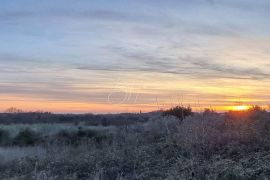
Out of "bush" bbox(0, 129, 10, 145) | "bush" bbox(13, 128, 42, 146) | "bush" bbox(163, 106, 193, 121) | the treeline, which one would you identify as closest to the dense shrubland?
"bush" bbox(163, 106, 193, 121)

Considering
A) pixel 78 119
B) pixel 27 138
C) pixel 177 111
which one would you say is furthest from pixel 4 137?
pixel 78 119

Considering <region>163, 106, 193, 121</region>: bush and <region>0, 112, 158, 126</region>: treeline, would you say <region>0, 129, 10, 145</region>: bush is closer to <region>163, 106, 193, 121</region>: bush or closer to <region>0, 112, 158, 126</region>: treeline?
<region>163, 106, 193, 121</region>: bush

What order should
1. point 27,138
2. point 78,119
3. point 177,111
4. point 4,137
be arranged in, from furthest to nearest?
point 78,119 < point 4,137 < point 27,138 < point 177,111

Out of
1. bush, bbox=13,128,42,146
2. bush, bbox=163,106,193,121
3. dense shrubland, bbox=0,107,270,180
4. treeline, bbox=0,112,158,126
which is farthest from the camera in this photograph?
treeline, bbox=0,112,158,126

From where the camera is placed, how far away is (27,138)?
37500mm

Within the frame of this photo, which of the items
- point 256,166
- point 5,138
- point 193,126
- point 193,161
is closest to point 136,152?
point 193,126

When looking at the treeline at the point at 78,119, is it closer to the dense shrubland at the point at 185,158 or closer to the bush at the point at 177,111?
the bush at the point at 177,111

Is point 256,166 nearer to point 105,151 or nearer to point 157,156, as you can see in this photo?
point 157,156

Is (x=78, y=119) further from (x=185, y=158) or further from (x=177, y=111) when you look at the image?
(x=185, y=158)

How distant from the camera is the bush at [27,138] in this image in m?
35.9

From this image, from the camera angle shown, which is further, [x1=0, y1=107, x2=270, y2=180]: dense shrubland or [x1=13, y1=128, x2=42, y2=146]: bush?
[x1=13, y1=128, x2=42, y2=146]: bush

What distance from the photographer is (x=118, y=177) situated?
14117 millimetres

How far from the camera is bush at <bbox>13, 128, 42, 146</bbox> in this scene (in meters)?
35.9

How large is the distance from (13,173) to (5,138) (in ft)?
71.7
